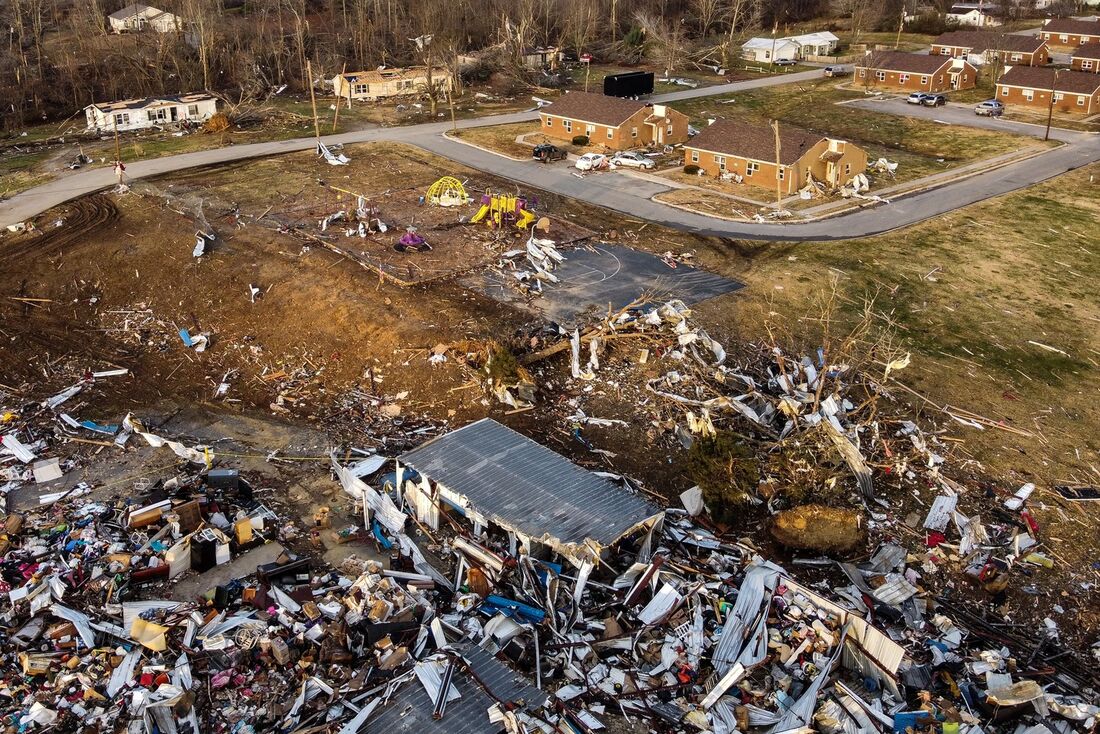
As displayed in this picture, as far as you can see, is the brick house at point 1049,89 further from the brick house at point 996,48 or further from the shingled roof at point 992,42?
the shingled roof at point 992,42

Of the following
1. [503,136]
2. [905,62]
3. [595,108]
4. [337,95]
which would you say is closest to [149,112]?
[337,95]

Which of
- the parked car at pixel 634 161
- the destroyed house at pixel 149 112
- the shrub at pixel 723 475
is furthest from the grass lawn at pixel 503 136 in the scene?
the shrub at pixel 723 475

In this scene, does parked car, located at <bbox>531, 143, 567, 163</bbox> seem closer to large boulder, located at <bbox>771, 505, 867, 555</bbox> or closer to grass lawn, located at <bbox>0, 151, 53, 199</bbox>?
grass lawn, located at <bbox>0, 151, 53, 199</bbox>

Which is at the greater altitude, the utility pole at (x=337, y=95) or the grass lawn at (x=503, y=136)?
the utility pole at (x=337, y=95)

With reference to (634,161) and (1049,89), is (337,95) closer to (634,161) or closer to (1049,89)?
(634,161)

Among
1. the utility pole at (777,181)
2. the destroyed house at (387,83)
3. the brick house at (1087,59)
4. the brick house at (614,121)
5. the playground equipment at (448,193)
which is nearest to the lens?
the playground equipment at (448,193)

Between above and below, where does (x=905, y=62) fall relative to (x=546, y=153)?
above
